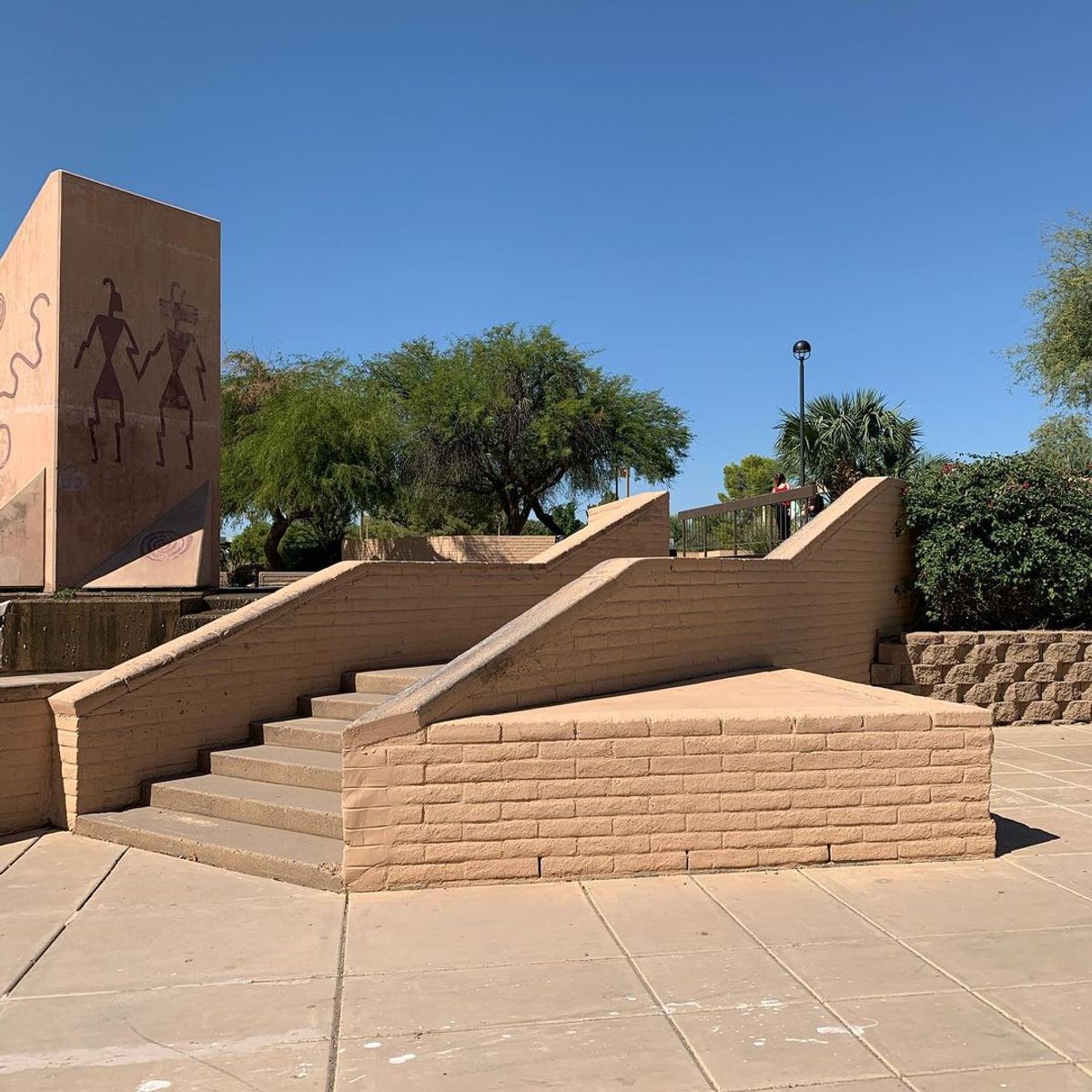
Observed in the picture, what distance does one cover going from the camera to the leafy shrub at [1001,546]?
1148cm

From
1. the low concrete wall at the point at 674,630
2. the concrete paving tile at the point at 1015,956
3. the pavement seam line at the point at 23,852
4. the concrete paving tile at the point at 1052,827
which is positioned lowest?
the concrete paving tile at the point at 1015,956

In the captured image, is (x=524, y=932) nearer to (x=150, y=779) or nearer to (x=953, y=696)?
(x=150, y=779)

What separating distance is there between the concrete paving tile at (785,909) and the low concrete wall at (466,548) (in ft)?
73.9

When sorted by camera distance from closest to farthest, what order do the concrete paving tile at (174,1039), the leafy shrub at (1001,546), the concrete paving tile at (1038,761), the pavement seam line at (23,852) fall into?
the concrete paving tile at (174,1039)
the pavement seam line at (23,852)
the concrete paving tile at (1038,761)
the leafy shrub at (1001,546)

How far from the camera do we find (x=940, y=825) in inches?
238

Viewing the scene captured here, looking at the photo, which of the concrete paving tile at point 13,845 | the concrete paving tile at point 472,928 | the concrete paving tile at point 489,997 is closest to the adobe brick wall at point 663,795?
the concrete paving tile at point 472,928

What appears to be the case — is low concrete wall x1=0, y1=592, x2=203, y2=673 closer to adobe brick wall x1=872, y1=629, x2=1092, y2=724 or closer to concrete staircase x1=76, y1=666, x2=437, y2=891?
concrete staircase x1=76, y1=666, x2=437, y2=891

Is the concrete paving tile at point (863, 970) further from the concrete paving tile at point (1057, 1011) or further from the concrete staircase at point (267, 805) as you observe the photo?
the concrete staircase at point (267, 805)

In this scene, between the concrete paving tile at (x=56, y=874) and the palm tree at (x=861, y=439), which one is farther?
the palm tree at (x=861, y=439)

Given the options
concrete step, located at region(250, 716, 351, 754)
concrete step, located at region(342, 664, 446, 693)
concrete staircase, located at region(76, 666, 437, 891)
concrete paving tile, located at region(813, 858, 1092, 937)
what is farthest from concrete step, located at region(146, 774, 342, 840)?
concrete paving tile, located at region(813, 858, 1092, 937)

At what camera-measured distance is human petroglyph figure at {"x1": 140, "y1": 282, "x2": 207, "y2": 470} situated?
36.7ft

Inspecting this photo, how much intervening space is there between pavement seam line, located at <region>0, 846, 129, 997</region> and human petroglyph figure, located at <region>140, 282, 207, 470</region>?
6.01 metres

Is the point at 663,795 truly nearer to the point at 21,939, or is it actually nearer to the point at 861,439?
the point at 21,939

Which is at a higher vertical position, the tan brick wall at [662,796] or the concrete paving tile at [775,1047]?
the tan brick wall at [662,796]
